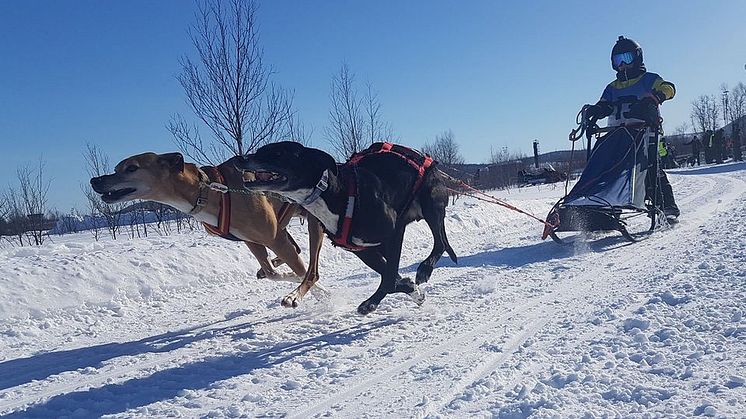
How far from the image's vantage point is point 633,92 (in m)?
7.73

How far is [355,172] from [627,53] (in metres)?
5.69

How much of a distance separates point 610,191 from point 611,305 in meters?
3.48

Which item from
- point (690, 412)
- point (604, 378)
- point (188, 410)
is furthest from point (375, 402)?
point (690, 412)

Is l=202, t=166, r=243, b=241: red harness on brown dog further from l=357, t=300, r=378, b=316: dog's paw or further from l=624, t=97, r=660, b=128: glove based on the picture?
l=624, t=97, r=660, b=128: glove

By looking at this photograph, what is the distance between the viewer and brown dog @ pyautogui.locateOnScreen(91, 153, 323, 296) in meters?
4.40

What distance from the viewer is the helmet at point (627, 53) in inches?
303

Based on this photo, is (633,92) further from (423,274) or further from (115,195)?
(115,195)

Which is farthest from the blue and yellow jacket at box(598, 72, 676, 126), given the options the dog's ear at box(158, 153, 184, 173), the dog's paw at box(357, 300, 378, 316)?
the dog's ear at box(158, 153, 184, 173)

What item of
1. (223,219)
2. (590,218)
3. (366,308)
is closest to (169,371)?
(366,308)

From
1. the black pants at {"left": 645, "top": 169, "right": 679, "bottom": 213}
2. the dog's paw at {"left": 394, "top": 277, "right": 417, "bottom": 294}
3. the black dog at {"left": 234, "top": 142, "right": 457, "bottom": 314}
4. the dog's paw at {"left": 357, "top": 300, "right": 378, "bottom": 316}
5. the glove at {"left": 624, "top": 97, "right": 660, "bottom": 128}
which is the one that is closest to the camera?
→ the black dog at {"left": 234, "top": 142, "right": 457, "bottom": 314}

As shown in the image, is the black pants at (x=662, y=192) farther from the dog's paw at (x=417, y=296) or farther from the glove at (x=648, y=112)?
the dog's paw at (x=417, y=296)

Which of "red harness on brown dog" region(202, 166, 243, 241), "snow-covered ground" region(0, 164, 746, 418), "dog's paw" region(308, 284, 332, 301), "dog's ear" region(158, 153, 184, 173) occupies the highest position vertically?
"dog's ear" region(158, 153, 184, 173)

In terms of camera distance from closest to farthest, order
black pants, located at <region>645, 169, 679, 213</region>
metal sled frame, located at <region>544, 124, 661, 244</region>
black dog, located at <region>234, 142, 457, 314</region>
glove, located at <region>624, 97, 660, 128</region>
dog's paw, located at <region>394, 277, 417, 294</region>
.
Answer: black dog, located at <region>234, 142, 457, 314</region>
dog's paw, located at <region>394, 277, 417, 294</region>
metal sled frame, located at <region>544, 124, 661, 244</region>
glove, located at <region>624, 97, 660, 128</region>
black pants, located at <region>645, 169, 679, 213</region>

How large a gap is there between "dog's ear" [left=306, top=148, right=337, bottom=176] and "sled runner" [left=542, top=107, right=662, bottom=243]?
397 cm
